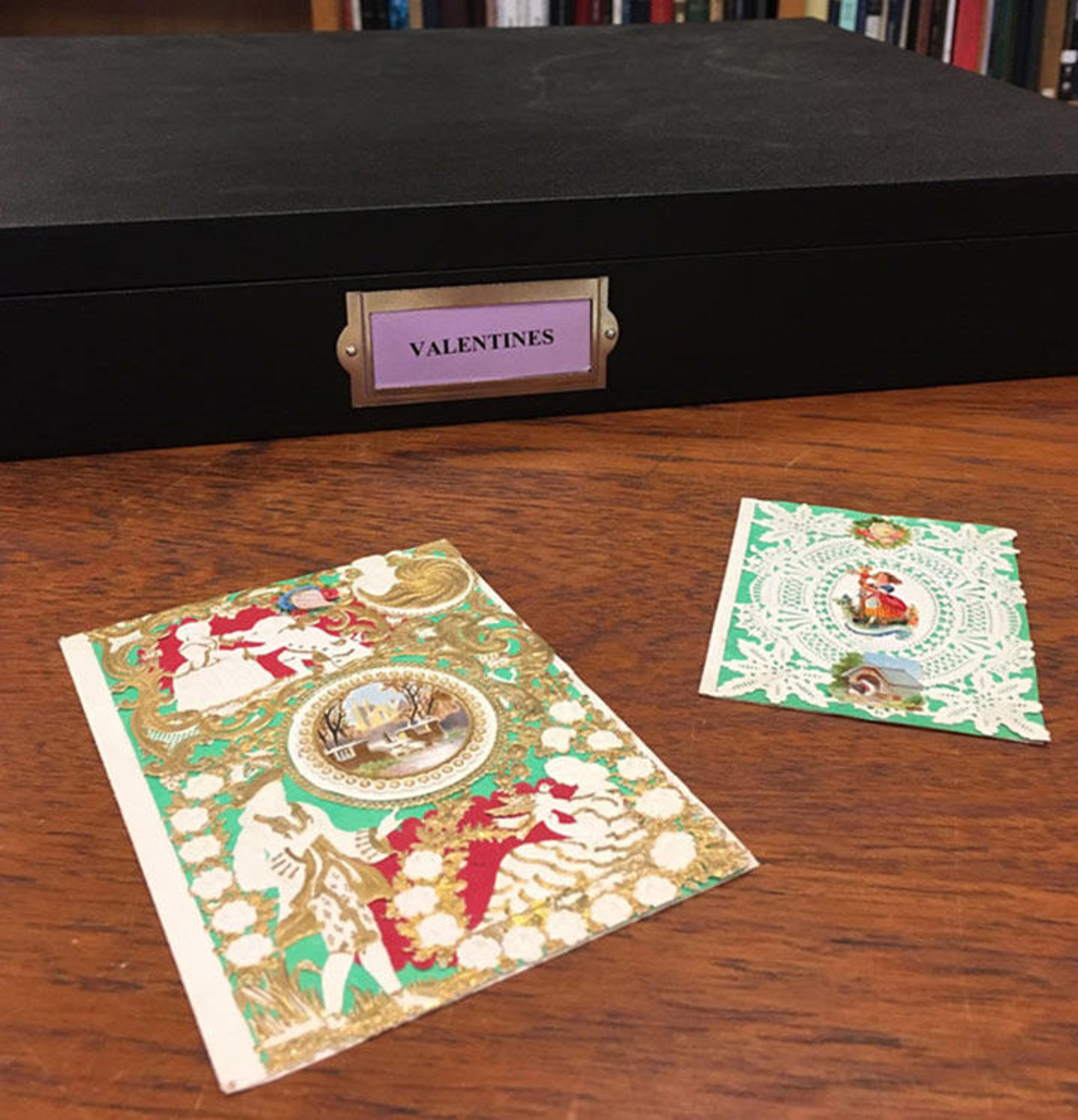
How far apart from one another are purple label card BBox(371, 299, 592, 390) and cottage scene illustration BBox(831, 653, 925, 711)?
238mm

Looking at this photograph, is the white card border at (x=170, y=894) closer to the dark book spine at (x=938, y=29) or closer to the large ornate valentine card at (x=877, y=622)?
the large ornate valentine card at (x=877, y=622)

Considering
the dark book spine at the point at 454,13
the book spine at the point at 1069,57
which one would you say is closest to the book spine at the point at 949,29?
the book spine at the point at 1069,57

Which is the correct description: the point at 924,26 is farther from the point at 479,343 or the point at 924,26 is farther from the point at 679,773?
the point at 679,773

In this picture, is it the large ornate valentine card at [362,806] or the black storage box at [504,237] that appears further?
the black storage box at [504,237]

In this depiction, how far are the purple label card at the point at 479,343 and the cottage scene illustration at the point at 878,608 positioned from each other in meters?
0.20

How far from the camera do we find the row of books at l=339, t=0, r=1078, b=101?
1409mm

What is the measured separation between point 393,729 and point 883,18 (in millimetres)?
1283

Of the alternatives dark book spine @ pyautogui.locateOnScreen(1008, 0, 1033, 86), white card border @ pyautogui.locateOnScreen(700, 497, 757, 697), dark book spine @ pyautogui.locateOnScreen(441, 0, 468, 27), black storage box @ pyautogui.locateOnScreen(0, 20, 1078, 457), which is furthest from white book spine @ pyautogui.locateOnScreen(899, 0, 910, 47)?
white card border @ pyautogui.locateOnScreen(700, 497, 757, 697)

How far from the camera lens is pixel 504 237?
60 centimetres

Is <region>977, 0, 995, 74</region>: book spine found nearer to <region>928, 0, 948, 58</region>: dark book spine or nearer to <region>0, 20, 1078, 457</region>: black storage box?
<region>928, 0, 948, 58</region>: dark book spine

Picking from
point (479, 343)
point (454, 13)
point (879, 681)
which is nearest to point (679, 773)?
point (879, 681)

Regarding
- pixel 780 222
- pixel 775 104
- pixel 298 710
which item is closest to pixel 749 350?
pixel 780 222

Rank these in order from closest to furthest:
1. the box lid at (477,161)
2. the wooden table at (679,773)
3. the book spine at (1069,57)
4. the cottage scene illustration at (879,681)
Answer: the wooden table at (679,773), the cottage scene illustration at (879,681), the box lid at (477,161), the book spine at (1069,57)

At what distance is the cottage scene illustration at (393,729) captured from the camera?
0.43 meters
